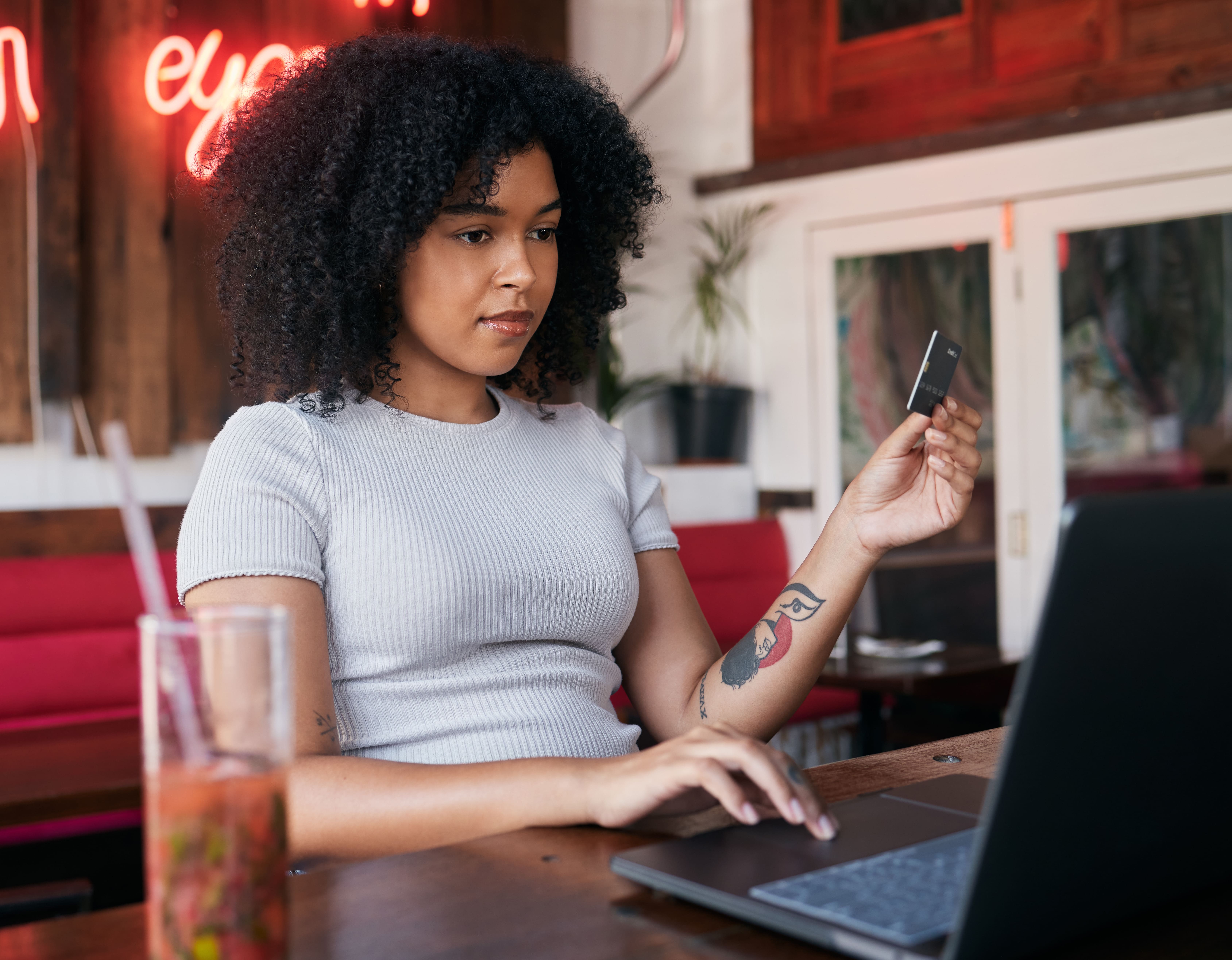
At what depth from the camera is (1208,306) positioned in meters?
3.59

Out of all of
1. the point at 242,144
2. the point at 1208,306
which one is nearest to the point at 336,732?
the point at 242,144

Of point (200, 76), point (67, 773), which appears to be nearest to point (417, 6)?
point (200, 76)

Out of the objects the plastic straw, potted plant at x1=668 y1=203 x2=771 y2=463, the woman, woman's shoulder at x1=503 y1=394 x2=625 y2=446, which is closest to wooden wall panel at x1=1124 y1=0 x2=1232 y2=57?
potted plant at x1=668 y1=203 x2=771 y2=463

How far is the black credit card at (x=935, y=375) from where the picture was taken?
1.12m

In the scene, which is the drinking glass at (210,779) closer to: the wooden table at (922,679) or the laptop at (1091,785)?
the laptop at (1091,785)

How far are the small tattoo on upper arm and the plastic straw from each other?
49 cm

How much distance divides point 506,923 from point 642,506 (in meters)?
0.82

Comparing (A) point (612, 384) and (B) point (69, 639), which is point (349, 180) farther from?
(A) point (612, 384)

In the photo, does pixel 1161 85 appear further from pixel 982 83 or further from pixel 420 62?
pixel 420 62

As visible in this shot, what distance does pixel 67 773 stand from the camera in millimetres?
1854

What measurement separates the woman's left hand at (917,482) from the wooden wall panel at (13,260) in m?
2.44

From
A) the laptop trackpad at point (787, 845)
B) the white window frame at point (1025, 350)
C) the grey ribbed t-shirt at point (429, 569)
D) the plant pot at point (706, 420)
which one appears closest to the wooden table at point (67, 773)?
the grey ribbed t-shirt at point (429, 569)

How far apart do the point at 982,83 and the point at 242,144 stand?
10.4 feet

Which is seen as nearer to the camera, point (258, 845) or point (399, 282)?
point (258, 845)
